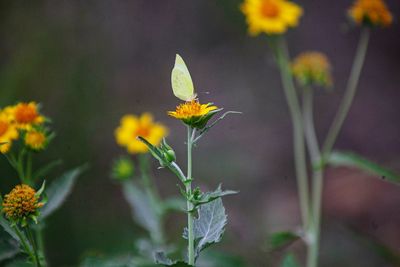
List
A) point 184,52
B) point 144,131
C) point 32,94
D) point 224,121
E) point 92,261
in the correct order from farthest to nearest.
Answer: point 184,52 < point 224,121 < point 32,94 < point 144,131 < point 92,261

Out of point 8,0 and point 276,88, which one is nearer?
point 8,0

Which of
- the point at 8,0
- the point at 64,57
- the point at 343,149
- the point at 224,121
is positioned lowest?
the point at 343,149

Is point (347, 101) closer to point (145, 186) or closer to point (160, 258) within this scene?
point (145, 186)

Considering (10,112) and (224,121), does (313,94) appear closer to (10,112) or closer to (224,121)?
(224,121)

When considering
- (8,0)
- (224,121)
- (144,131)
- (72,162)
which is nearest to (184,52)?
(224,121)

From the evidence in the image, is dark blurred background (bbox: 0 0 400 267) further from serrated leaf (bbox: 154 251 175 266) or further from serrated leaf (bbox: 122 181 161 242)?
serrated leaf (bbox: 154 251 175 266)

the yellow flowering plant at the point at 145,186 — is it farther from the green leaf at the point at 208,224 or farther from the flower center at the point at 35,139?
the green leaf at the point at 208,224
